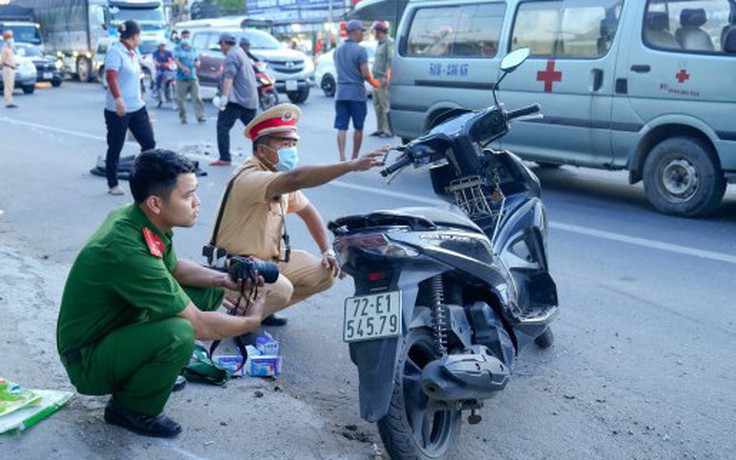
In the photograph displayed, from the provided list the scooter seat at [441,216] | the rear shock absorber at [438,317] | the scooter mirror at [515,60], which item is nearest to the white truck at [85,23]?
the scooter mirror at [515,60]

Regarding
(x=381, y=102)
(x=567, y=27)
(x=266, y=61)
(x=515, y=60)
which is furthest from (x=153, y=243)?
(x=266, y=61)

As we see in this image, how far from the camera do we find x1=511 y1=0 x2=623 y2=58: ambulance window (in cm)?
796

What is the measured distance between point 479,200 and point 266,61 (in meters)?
16.6

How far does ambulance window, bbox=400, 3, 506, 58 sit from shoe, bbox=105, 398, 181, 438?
6546 mm

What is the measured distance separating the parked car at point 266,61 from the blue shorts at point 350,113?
30.5 feet

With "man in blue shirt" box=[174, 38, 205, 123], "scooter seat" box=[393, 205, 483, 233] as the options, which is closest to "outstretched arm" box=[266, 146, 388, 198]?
"scooter seat" box=[393, 205, 483, 233]

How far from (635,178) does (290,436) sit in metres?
5.55

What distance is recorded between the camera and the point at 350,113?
10.6 meters

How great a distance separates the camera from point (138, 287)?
3.02 m

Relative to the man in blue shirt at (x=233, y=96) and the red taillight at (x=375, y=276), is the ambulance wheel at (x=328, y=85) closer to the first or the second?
the man in blue shirt at (x=233, y=96)

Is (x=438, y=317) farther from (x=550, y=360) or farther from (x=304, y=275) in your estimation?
(x=304, y=275)

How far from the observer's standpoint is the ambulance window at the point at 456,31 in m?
9.03

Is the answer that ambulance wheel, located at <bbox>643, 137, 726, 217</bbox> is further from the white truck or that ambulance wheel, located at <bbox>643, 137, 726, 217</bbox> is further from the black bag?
the white truck

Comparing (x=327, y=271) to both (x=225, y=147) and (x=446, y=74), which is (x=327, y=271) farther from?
(x=225, y=147)
